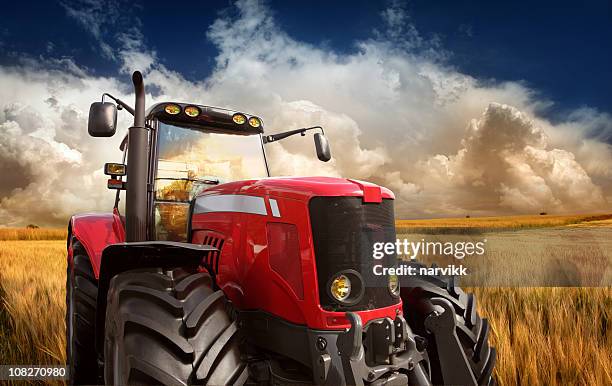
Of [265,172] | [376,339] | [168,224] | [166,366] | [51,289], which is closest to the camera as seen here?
[166,366]

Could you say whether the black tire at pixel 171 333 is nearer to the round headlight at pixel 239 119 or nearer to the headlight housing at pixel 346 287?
the headlight housing at pixel 346 287

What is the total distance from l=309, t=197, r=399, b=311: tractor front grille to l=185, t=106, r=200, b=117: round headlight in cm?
170

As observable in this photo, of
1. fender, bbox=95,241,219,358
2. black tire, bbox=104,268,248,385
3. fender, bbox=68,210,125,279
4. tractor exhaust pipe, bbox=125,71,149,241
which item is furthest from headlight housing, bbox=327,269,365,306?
fender, bbox=68,210,125,279

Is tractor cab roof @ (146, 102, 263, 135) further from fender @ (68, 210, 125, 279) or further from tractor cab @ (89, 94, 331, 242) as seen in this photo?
fender @ (68, 210, 125, 279)

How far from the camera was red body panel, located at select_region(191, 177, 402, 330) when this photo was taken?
2951 millimetres

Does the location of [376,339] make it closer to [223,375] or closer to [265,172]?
[223,375]

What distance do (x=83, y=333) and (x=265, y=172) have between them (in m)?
1.97

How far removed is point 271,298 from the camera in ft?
10.2

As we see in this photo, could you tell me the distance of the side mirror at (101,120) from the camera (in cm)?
355

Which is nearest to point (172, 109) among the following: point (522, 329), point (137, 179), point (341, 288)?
point (137, 179)

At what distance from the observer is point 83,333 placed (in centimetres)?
422

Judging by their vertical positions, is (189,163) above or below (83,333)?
above

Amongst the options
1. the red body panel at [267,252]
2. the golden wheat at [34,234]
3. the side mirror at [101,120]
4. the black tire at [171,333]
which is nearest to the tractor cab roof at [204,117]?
the side mirror at [101,120]

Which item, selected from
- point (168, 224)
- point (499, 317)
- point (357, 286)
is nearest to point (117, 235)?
Answer: point (168, 224)
